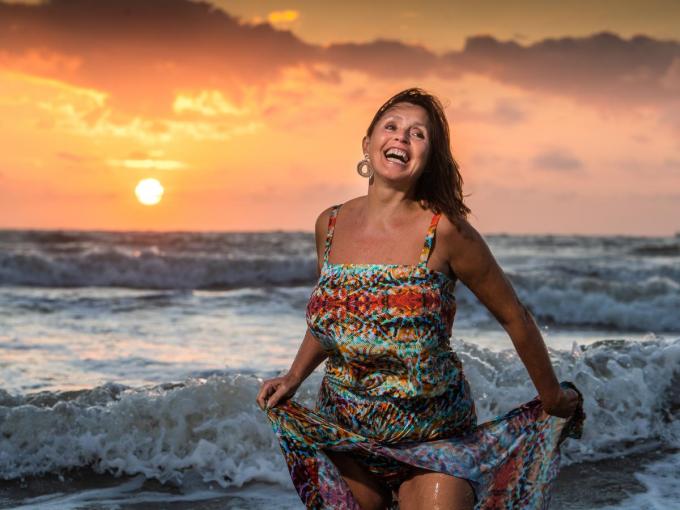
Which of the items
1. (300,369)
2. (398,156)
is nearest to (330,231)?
(398,156)

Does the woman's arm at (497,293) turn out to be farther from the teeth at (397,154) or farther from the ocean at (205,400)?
the ocean at (205,400)

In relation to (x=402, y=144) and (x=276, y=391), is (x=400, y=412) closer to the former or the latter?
(x=276, y=391)

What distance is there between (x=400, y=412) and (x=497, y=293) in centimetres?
51

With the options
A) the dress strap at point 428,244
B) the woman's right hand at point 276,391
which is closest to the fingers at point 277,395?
the woman's right hand at point 276,391

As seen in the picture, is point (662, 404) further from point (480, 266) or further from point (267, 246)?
point (267, 246)

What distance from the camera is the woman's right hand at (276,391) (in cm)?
301

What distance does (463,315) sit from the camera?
14.0m

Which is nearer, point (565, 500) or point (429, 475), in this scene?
point (429, 475)

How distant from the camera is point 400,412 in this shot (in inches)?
112

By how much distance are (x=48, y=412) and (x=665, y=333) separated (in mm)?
11184

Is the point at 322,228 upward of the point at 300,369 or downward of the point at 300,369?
upward

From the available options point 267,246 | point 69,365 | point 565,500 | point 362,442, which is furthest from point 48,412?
point 267,246

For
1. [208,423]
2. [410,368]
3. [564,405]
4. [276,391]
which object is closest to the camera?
[410,368]

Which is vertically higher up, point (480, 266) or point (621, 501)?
point (480, 266)
